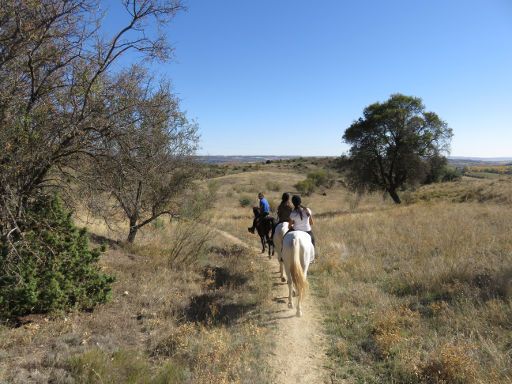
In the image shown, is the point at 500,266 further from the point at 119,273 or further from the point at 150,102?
the point at 119,273

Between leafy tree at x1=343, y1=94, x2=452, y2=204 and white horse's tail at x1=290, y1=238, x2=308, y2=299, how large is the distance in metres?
24.5

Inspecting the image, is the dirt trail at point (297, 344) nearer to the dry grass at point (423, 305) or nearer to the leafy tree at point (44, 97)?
the dry grass at point (423, 305)

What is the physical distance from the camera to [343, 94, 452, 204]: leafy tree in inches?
1147

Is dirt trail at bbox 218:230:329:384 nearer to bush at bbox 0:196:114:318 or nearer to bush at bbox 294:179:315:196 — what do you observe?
bush at bbox 0:196:114:318

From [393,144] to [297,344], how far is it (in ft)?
88.3

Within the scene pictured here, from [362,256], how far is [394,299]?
3.98 metres

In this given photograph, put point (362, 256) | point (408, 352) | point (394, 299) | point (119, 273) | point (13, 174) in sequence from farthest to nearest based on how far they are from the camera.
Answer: point (362, 256)
point (119, 273)
point (394, 299)
point (13, 174)
point (408, 352)

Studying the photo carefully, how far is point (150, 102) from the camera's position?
7.51m

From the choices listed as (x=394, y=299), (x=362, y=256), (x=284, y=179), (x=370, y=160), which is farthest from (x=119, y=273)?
(x=284, y=179)

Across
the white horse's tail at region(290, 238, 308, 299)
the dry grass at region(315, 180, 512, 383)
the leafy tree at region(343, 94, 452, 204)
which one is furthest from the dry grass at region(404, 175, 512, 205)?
the white horse's tail at region(290, 238, 308, 299)

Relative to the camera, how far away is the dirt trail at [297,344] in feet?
17.6

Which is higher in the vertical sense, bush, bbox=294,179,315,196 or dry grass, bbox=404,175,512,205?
dry grass, bbox=404,175,512,205

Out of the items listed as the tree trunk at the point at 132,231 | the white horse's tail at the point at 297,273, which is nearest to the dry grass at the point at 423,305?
the white horse's tail at the point at 297,273

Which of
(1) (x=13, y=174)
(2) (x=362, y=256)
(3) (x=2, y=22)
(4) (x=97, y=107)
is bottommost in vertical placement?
(2) (x=362, y=256)
